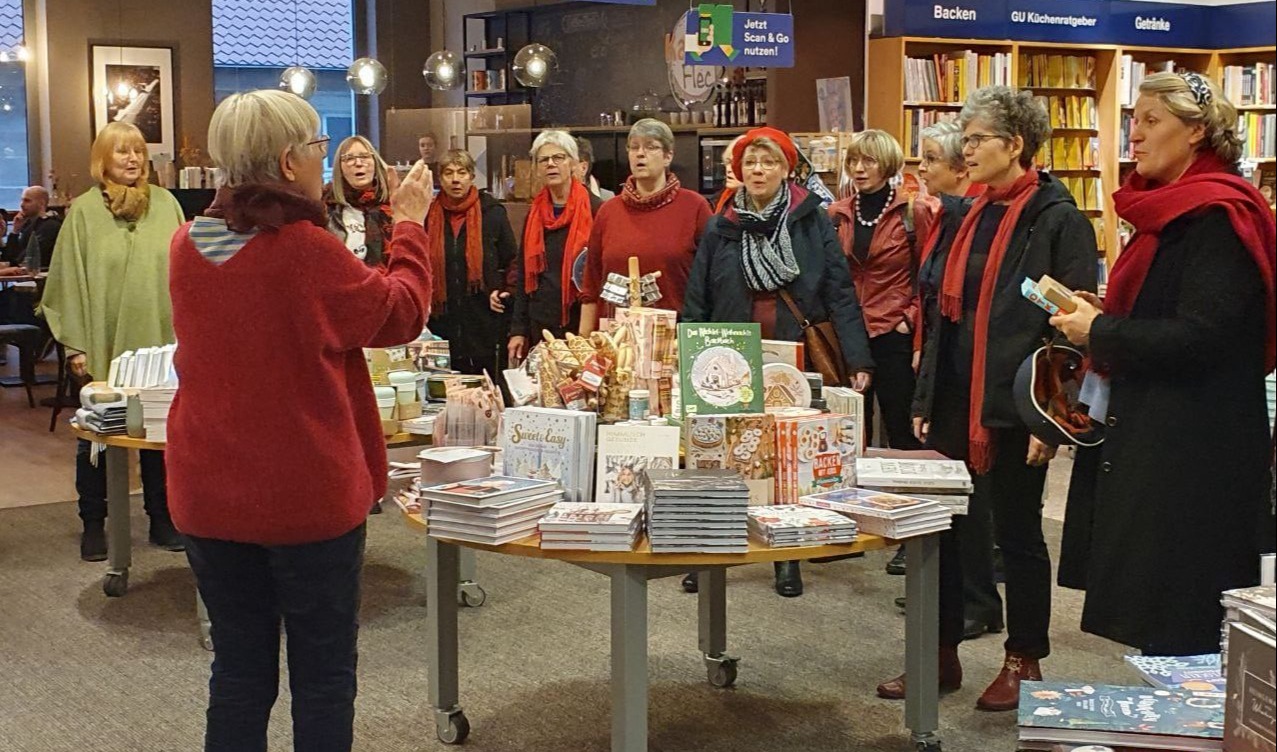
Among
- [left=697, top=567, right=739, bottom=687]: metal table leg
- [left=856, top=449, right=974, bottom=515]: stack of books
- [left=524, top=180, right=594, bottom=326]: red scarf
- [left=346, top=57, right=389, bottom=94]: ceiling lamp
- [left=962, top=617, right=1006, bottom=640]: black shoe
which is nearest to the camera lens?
[left=856, top=449, right=974, bottom=515]: stack of books

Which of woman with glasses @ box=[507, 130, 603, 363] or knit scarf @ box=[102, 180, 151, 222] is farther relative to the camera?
woman with glasses @ box=[507, 130, 603, 363]

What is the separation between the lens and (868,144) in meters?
5.30

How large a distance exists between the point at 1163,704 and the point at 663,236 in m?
3.49

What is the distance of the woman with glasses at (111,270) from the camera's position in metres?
5.37

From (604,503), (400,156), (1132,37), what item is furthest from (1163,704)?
(1132,37)

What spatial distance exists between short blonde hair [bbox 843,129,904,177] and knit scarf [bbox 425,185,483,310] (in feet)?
5.93

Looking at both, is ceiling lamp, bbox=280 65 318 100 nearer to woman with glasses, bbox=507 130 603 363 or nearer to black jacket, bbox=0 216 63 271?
black jacket, bbox=0 216 63 271

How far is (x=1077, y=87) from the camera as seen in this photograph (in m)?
10.1

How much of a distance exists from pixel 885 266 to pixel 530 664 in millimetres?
2027

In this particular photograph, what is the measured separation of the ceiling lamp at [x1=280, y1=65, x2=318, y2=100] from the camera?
317 inches

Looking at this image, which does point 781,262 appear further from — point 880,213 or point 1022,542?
point 1022,542

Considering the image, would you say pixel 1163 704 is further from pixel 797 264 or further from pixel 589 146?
pixel 589 146

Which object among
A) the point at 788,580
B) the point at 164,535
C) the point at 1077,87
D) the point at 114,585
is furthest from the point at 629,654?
the point at 1077,87

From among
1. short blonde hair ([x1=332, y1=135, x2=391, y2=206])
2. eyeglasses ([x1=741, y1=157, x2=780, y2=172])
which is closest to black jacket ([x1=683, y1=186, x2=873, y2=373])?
eyeglasses ([x1=741, y1=157, x2=780, y2=172])
